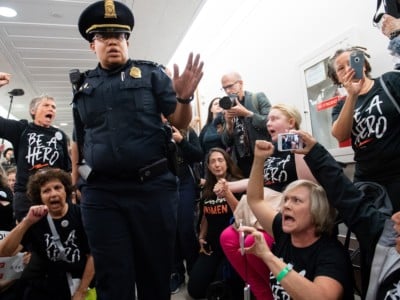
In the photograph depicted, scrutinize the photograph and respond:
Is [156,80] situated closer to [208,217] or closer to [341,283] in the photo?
[341,283]

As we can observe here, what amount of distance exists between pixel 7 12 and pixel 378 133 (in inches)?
148

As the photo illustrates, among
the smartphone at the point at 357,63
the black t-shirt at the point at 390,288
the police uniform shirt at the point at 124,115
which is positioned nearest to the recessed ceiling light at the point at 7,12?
the police uniform shirt at the point at 124,115

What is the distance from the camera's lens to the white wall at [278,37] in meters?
1.85

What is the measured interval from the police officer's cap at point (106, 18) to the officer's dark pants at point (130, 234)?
54 centimetres

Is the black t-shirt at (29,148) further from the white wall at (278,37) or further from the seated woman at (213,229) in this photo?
the white wall at (278,37)

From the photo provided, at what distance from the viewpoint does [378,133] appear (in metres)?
1.29

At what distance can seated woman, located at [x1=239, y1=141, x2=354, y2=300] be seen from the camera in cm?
110

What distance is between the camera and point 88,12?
1.22 meters

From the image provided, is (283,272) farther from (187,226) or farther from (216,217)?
(187,226)

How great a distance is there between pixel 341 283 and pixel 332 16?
1613 mm

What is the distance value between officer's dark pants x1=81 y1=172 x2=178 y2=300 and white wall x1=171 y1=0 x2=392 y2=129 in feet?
4.54

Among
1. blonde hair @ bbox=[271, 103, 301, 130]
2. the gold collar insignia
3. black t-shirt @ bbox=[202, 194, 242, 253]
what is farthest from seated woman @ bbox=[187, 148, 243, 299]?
the gold collar insignia

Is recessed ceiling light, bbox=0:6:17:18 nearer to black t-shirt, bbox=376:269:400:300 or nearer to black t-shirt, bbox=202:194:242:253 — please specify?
black t-shirt, bbox=202:194:242:253

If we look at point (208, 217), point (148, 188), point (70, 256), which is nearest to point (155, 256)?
point (148, 188)
